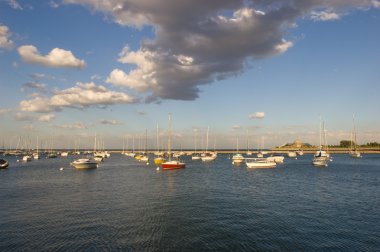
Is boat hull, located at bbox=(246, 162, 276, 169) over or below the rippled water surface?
over

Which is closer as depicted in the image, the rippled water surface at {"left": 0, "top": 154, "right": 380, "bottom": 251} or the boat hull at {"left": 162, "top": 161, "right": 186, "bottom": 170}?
the rippled water surface at {"left": 0, "top": 154, "right": 380, "bottom": 251}

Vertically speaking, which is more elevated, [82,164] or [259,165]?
[82,164]

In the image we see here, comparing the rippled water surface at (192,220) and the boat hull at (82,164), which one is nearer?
the rippled water surface at (192,220)

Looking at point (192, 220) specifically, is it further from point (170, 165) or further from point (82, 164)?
point (82, 164)

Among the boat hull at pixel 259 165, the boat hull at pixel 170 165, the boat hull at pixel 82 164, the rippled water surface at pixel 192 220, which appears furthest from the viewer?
the boat hull at pixel 259 165

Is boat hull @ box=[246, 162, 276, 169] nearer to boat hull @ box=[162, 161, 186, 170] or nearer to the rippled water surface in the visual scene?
boat hull @ box=[162, 161, 186, 170]

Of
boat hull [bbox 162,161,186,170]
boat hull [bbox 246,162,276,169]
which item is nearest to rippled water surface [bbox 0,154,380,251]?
boat hull [bbox 162,161,186,170]

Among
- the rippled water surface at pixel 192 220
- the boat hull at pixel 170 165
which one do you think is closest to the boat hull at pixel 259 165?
the boat hull at pixel 170 165

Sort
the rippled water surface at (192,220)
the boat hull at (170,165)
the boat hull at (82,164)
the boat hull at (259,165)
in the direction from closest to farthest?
the rippled water surface at (192,220), the boat hull at (170,165), the boat hull at (82,164), the boat hull at (259,165)

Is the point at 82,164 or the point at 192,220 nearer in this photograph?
the point at 192,220

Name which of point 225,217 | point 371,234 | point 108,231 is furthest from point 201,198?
point 371,234

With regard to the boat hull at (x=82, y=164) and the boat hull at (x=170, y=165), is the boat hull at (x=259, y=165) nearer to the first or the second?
the boat hull at (x=170, y=165)


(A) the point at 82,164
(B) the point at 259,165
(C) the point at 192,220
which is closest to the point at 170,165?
(A) the point at 82,164

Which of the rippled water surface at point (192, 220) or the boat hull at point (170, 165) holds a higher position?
the boat hull at point (170, 165)
